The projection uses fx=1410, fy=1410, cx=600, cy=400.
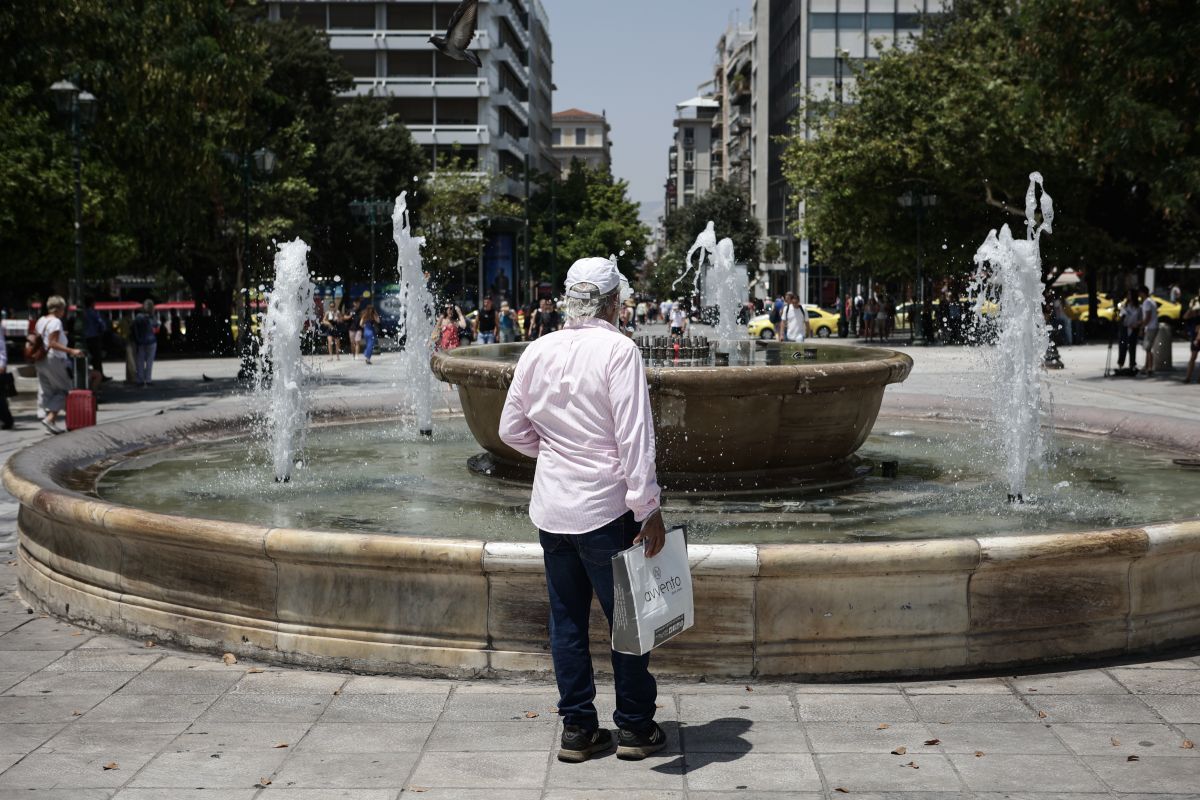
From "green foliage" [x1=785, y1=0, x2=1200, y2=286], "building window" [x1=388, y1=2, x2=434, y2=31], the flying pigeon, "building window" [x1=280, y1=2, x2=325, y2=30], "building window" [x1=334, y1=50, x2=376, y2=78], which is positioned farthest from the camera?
"building window" [x1=334, y1=50, x2=376, y2=78]

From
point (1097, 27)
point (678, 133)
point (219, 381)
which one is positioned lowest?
point (219, 381)

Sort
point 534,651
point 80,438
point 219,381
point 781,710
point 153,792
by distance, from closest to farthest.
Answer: point 153,792
point 781,710
point 534,651
point 80,438
point 219,381

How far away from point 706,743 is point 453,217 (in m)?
59.3

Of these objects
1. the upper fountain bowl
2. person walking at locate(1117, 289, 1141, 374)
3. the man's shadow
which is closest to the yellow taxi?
person walking at locate(1117, 289, 1141, 374)

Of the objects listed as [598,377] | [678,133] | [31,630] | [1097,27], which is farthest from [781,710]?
[678,133]

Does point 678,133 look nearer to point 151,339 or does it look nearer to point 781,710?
point 151,339

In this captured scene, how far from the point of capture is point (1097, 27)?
21.3 meters

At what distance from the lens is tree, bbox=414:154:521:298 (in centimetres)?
6075

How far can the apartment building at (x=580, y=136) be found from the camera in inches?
7210

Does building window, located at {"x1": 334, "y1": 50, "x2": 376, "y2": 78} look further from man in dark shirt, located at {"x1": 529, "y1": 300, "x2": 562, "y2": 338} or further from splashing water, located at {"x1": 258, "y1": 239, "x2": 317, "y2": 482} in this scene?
splashing water, located at {"x1": 258, "y1": 239, "x2": 317, "y2": 482}

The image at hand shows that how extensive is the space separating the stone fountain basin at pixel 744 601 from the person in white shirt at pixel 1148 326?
1968 cm

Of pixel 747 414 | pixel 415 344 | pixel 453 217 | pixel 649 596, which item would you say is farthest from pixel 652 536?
pixel 453 217

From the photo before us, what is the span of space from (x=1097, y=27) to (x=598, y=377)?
753 inches

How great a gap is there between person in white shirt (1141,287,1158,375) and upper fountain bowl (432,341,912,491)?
1655 cm
